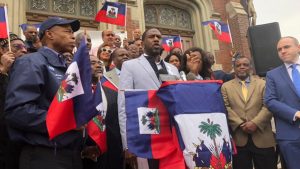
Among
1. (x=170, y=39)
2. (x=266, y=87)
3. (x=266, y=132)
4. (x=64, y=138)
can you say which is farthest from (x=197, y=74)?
(x=170, y=39)

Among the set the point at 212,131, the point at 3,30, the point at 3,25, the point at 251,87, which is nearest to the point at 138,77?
the point at 212,131

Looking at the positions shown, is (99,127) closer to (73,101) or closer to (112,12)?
(73,101)

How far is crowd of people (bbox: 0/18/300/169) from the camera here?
2.44 m

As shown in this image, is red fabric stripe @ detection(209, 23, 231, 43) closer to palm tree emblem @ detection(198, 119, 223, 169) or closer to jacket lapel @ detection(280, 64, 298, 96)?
jacket lapel @ detection(280, 64, 298, 96)

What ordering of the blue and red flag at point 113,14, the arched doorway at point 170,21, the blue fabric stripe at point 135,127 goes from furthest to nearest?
the arched doorway at point 170,21 → the blue and red flag at point 113,14 → the blue fabric stripe at point 135,127

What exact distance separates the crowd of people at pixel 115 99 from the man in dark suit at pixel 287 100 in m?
0.01

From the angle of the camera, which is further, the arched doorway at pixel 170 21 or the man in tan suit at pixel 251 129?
the arched doorway at pixel 170 21

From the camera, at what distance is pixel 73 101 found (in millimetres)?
2605

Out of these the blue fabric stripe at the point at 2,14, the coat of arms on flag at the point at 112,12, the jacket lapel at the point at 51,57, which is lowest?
the jacket lapel at the point at 51,57

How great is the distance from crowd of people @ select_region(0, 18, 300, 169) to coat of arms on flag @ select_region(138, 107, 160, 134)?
24cm

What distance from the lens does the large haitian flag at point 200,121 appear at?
2977 millimetres

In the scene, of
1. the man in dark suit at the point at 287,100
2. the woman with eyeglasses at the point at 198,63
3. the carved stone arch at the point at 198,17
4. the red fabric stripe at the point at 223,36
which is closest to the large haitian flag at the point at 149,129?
the woman with eyeglasses at the point at 198,63

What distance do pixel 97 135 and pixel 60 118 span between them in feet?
3.54

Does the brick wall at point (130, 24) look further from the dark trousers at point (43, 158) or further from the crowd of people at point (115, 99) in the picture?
the dark trousers at point (43, 158)
